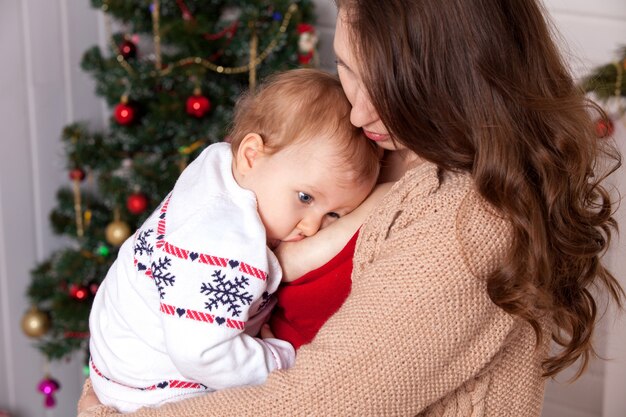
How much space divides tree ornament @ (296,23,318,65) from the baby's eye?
125 cm

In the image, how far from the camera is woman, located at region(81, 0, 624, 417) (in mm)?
1239

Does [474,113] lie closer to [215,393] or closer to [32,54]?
[215,393]

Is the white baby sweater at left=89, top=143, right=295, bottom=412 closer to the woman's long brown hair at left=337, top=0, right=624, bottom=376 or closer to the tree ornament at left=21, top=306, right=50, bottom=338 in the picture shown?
the woman's long brown hair at left=337, top=0, right=624, bottom=376

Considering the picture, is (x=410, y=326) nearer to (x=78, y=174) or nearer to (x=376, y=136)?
(x=376, y=136)

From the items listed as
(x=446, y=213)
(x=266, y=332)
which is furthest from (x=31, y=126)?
(x=446, y=213)

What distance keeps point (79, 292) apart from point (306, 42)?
1177 millimetres

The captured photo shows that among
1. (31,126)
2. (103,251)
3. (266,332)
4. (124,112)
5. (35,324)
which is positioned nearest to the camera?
(266,332)

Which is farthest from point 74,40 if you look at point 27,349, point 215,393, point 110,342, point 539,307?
point 539,307

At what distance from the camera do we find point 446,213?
4.16ft

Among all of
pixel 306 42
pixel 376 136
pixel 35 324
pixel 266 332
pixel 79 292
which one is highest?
pixel 376 136

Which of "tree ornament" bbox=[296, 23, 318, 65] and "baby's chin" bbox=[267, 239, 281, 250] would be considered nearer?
"baby's chin" bbox=[267, 239, 281, 250]

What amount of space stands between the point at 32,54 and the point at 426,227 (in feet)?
7.58

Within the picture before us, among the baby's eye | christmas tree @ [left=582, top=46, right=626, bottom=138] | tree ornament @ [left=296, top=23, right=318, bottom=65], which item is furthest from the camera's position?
tree ornament @ [left=296, top=23, right=318, bottom=65]

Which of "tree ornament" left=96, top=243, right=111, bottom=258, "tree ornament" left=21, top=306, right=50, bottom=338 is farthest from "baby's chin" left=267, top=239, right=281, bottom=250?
"tree ornament" left=21, top=306, right=50, bottom=338
